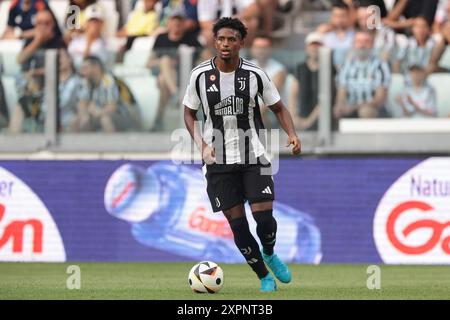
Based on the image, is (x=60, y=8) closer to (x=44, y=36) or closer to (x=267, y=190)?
(x=44, y=36)

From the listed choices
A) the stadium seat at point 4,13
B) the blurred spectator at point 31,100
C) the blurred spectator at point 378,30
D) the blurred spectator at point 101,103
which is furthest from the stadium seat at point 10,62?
the blurred spectator at point 378,30

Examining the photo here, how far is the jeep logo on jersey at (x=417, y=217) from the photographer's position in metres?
16.3

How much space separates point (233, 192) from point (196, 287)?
944 millimetres

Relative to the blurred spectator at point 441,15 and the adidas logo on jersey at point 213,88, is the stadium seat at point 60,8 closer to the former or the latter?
the blurred spectator at point 441,15

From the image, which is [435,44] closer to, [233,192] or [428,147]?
[428,147]

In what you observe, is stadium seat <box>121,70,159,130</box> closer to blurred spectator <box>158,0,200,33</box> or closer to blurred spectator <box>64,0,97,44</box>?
blurred spectator <box>158,0,200,33</box>

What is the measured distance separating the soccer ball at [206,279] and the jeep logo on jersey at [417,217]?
19.9 ft

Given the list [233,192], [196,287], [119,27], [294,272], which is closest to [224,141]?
[233,192]

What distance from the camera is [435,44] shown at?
1675 centimetres

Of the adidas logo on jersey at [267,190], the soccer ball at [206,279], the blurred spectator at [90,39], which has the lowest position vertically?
the soccer ball at [206,279]

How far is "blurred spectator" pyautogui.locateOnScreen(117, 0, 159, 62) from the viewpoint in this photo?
61.8ft

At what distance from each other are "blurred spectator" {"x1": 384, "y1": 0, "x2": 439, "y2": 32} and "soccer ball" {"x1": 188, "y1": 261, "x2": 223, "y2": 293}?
312 inches

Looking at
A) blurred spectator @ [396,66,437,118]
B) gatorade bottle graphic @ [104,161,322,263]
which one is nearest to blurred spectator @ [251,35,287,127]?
gatorade bottle graphic @ [104,161,322,263]

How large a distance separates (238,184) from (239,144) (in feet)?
1.23
